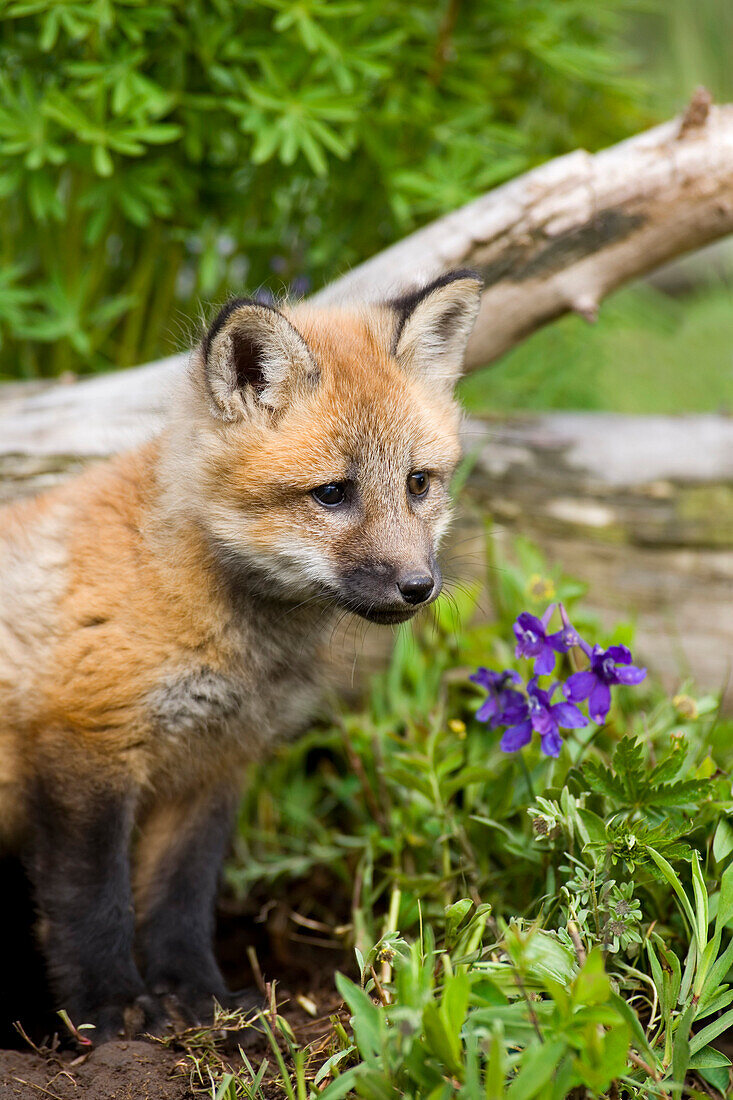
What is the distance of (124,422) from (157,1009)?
2.08 meters

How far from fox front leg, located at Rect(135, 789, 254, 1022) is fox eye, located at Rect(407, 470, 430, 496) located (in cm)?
113

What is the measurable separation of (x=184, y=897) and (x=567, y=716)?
4.16ft

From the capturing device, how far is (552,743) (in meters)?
2.37

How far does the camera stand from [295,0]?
3428 millimetres

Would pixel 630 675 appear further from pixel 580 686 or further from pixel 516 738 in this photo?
pixel 516 738

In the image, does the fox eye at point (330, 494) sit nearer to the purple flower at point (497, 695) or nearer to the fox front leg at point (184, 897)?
the purple flower at point (497, 695)

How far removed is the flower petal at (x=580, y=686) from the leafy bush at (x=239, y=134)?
216 cm

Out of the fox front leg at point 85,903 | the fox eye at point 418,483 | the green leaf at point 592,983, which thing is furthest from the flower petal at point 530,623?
the fox front leg at point 85,903

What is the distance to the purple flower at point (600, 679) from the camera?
7.78 ft

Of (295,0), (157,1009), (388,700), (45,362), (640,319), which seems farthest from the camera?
(640,319)

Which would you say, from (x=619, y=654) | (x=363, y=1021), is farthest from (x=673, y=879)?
(x=363, y=1021)

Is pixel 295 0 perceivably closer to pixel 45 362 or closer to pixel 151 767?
pixel 45 362

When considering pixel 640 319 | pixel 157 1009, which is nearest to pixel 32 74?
pixel 157 1009

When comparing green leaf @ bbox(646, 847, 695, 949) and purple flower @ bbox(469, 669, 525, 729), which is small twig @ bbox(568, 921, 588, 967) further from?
purple flower @ bbox(469, 669, 525, 729)
